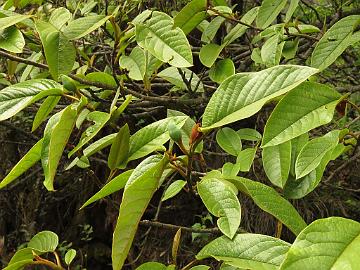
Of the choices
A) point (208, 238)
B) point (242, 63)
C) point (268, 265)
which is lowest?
point (208, 238)

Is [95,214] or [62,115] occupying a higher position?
[62,115]

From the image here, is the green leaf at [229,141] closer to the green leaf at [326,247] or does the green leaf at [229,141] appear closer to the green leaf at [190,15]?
the green leaf at [190,15]

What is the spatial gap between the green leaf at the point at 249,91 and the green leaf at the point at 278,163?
9.5 inches

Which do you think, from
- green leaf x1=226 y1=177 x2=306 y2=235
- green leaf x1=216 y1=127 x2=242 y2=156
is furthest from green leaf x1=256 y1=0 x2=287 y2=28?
green leaf x1=226 y1=177 x2=306 y2=235

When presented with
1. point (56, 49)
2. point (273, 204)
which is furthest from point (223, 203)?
point (56, 49)

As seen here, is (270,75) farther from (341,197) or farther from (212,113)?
(341,197)

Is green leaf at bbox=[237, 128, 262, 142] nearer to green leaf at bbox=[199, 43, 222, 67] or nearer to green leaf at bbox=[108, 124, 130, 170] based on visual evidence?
green leaf at bbox=[199, 43, 222, 67]

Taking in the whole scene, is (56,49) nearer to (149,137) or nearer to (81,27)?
(81,27)

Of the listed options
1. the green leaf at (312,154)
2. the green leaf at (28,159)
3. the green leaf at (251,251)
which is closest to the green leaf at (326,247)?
the green leaf at (251,251)

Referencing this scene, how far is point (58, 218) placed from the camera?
12.5 feet

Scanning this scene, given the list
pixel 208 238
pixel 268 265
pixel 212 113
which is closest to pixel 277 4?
pixel 212 113

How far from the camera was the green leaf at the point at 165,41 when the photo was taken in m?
0.97

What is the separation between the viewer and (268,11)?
4.17ft

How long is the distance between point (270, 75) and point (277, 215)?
19cm
